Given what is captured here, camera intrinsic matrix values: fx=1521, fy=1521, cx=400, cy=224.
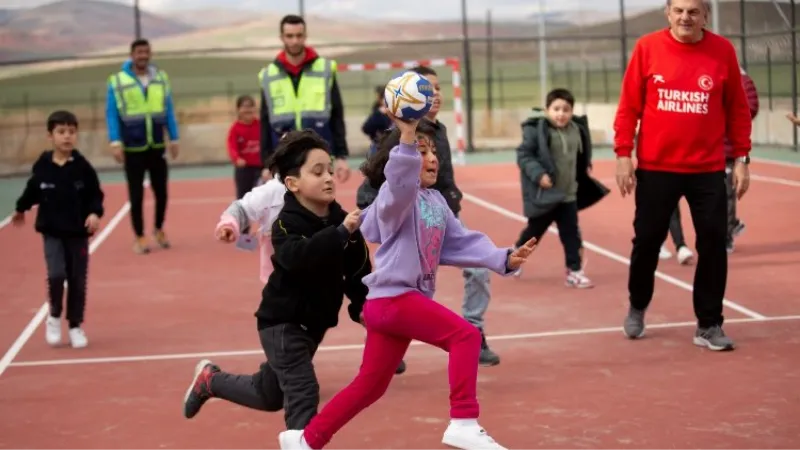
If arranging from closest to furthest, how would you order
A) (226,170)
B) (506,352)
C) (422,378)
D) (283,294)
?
(283,294), (422,378), (506,352), (226,170)

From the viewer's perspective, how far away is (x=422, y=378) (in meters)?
9.03

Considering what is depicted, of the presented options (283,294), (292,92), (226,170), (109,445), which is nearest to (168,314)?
(292,92)

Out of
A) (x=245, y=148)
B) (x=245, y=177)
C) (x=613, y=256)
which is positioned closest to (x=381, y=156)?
(x=613, y=256)

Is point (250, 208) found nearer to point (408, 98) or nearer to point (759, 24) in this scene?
point (408, 98)

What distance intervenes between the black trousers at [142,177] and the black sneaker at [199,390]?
8657 mm

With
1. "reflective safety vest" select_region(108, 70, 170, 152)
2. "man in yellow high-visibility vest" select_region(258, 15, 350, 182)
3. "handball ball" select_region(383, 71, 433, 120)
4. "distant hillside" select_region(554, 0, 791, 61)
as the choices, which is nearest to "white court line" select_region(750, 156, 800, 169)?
"distant hillside" select_region(554, 0, 791, 61)

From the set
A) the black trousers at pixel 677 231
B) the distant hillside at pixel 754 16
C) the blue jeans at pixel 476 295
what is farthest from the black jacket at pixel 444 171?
the distant hillside at pixel 754 16

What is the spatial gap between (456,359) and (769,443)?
62.6 inches

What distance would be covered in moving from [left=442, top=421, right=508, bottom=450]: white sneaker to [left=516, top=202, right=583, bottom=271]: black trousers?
572 cm

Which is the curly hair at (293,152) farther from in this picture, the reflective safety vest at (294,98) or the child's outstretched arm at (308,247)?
the reflective safety vest at (294,98)

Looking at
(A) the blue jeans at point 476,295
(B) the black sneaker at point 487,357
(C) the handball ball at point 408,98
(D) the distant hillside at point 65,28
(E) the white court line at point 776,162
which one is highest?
(D) the distant hillside at point 65,28

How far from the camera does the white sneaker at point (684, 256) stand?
13.3m

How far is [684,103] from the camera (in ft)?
30.8

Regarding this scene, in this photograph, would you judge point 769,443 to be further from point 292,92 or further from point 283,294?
point 292,92
